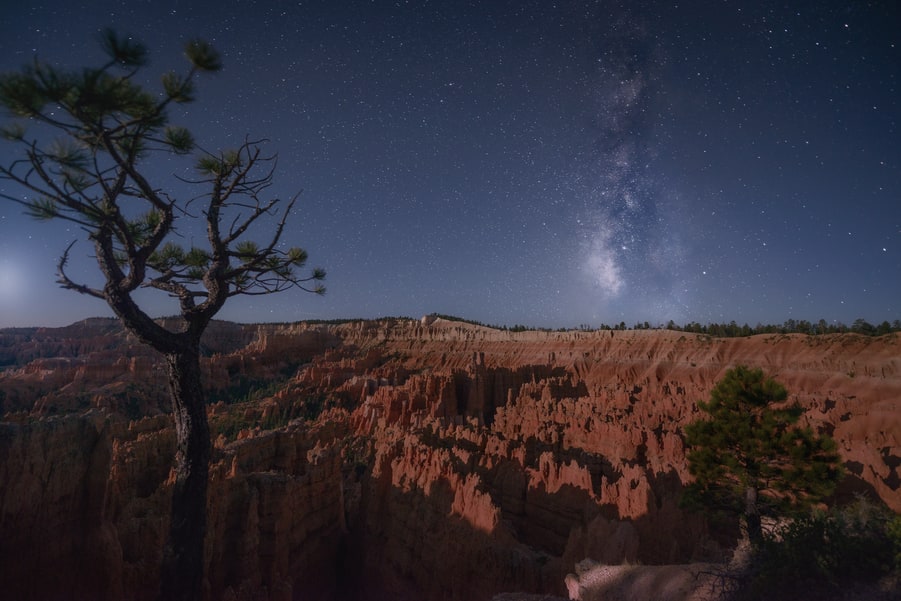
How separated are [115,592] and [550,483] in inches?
513

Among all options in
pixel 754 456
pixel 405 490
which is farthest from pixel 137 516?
pixel 754 456

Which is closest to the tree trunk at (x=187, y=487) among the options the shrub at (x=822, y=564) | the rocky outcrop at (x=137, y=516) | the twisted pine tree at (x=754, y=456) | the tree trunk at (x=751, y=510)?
the rocky outcrop at (x=137, y=516)

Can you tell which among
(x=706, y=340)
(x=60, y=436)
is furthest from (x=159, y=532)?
(x=706, y=340)

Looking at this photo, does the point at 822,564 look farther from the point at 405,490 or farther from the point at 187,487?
the point at 405,490

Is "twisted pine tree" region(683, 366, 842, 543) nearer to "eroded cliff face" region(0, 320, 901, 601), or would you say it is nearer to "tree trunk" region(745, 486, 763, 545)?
"tree trunk" region(745, 486, 763, 545)

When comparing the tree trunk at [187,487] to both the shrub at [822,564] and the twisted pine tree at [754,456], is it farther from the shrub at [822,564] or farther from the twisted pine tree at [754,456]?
the twisted pine tree at [754,456]

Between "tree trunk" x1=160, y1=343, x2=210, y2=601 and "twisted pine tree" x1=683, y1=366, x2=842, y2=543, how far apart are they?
1272 centimetres

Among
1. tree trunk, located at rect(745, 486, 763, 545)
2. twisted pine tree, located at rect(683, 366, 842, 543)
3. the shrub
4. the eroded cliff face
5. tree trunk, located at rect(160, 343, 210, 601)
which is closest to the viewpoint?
the shrub

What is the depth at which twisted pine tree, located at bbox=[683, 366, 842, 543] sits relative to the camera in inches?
469

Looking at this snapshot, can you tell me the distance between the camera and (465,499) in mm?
13328

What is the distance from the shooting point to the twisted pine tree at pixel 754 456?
11.9 metres

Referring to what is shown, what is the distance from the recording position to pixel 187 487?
5820 mm

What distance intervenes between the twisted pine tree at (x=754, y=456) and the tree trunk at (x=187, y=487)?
12718 millimetres

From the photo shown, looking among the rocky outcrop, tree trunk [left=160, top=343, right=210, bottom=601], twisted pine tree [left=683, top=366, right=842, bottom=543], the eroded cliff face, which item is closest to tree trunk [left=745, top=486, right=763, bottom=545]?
twisted pine tree [left=683, top=366, right=842, bottom=543]
